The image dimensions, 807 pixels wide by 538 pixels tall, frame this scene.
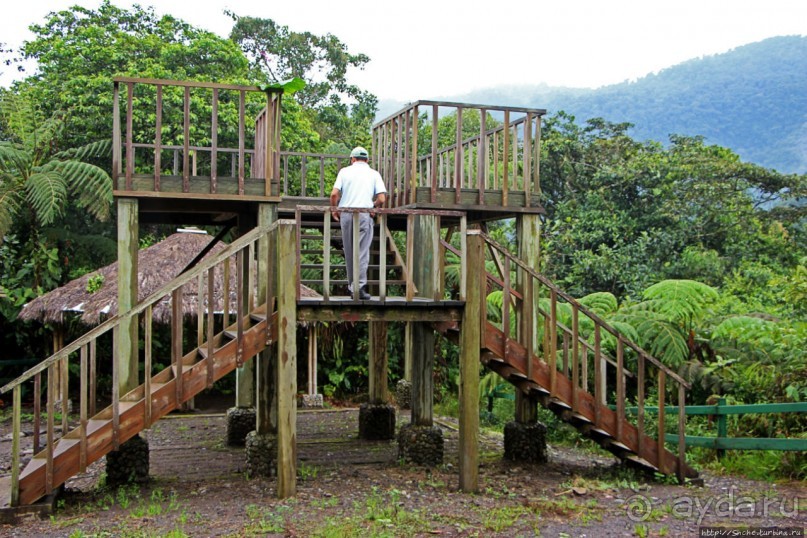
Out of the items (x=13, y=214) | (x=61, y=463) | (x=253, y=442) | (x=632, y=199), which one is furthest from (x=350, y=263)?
(x=632, y=199)

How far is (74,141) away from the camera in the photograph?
2091cm

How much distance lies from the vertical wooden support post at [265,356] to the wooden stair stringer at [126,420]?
44 centimetres

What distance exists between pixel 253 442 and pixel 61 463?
2441mm

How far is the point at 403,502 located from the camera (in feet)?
29.4

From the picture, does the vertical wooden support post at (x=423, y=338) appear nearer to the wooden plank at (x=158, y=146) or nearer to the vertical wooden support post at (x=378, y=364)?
the vertical wooden support post at (x=378, y=364)

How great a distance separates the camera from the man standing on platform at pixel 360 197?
9633 mm

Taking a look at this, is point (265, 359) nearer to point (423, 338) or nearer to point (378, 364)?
point (423, 338)

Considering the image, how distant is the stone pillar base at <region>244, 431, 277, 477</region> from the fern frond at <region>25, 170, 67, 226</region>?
8611mm

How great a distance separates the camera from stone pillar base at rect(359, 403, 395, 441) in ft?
44.3

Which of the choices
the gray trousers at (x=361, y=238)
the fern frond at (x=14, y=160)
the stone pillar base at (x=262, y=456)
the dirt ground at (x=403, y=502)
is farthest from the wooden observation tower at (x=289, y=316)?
the fern frond at (x=14, y=160)

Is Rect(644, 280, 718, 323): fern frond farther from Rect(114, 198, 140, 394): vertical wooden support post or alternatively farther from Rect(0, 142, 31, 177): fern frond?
Rect(0, 142, 31, 177): fern frond

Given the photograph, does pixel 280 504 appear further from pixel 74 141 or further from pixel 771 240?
pixel 771 240

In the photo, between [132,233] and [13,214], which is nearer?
[132,233]
